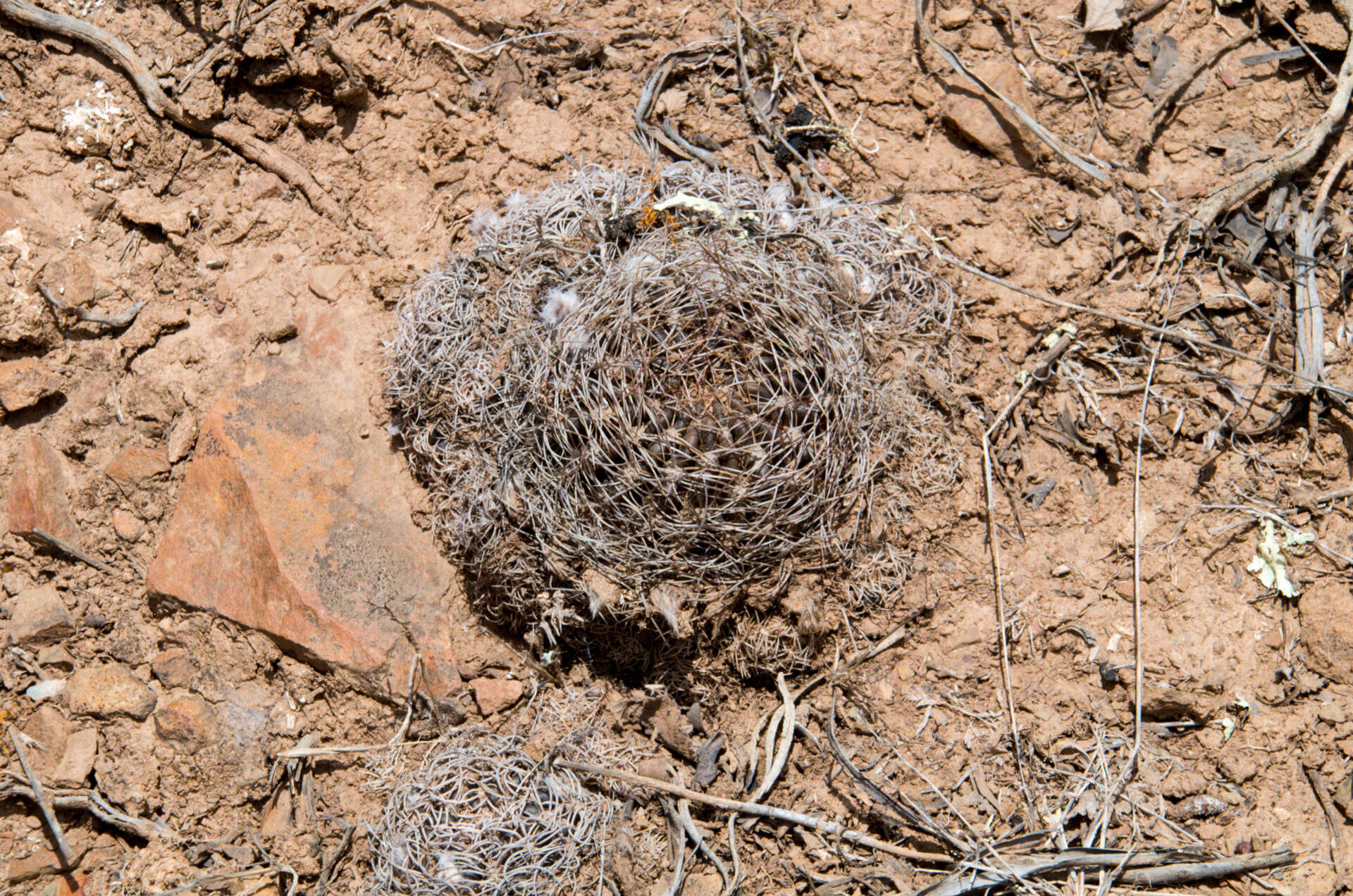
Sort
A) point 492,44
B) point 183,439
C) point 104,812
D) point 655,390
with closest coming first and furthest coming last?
point 655,390
point 104,812
point 183,439
point 492,44

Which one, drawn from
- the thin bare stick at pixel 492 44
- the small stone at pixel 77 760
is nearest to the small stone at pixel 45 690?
the small stone at pixel 77 760

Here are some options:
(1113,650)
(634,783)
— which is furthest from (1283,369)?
(634,783)

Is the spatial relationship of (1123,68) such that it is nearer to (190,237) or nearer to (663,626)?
(663,626)

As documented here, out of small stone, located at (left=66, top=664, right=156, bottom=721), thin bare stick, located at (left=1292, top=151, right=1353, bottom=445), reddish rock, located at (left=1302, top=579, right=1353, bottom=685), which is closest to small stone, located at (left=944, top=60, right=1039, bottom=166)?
thin bare stick, located at (left=1292, top=151, right=1353, bottom=445)

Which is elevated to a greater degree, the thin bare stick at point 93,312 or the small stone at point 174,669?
the thin bare stick at point 93,312

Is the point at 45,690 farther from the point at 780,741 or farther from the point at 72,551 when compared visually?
the point at 780,741

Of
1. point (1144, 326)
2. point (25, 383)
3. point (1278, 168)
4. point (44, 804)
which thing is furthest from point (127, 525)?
point (1278, 168)

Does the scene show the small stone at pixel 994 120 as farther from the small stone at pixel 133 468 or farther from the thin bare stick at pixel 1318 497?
the small stone at pixel 133 468
